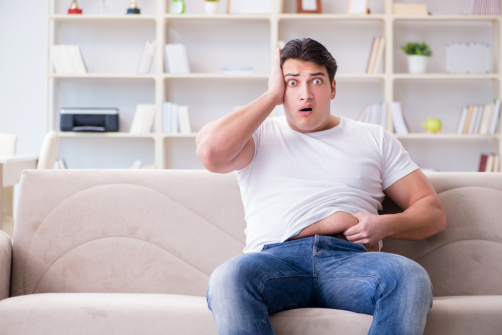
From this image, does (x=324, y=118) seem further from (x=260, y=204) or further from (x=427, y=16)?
(x=427, y=16)

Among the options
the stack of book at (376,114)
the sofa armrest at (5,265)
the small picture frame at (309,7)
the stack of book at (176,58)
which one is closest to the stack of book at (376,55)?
the stack of book at (376,114)

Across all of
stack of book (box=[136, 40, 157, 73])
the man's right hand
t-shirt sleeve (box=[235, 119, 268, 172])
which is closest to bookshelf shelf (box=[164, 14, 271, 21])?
stack of book (box=[136, 40, 157, 73])

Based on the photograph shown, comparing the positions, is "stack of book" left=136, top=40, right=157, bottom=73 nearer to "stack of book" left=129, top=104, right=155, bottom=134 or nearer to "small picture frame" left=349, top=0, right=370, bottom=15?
"stack of book" left=129, top=104, right=155, bottom=134

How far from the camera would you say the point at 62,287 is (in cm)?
147

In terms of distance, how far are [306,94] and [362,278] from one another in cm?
58

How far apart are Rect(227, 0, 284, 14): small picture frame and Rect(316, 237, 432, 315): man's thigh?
9.52 feet

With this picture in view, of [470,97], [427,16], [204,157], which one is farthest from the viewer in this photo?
[470,97]

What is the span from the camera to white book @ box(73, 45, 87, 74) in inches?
148

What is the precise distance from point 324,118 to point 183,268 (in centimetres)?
66

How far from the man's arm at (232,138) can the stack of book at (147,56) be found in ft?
8.57

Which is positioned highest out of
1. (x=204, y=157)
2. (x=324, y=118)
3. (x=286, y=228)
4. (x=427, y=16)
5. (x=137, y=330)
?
(x=427, y=16)

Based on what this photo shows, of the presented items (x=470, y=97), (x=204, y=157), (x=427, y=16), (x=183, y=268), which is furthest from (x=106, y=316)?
(x=470, y=97)

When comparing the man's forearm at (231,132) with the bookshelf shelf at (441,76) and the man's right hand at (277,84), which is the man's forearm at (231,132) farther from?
the bookshelf shelf at (441,76)

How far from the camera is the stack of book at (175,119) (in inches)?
149
